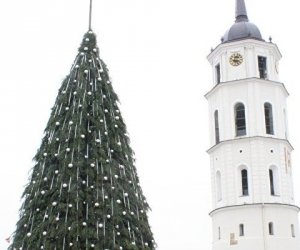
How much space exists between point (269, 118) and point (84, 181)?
26854 mm

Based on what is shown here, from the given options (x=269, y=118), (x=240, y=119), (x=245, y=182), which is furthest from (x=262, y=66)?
(x=245, y=182)

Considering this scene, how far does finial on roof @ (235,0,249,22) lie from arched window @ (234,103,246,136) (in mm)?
6594

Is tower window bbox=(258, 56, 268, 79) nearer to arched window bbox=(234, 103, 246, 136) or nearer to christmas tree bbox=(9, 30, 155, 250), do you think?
arched window bbox=(234, 103, 246, 136)

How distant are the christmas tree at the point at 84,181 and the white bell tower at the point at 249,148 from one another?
23.2 meters

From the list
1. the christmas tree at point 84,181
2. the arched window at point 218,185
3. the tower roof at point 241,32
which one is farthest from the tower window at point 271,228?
the christmas tree at point 84,181

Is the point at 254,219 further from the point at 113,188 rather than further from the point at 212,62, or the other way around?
the point at 113,188

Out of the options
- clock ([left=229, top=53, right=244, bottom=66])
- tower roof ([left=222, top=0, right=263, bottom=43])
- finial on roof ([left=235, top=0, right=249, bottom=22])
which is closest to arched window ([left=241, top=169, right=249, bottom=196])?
clock ([left=229, top=53, right=244, bottom=66])

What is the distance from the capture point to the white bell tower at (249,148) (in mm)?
31828

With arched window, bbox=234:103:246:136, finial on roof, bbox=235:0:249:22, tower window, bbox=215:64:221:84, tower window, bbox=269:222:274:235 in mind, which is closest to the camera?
tower window, bbox=269:222:274:235

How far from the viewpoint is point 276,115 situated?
113 feet

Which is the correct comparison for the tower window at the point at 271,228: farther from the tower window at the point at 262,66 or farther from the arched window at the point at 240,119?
the tower window at the point at 262,66

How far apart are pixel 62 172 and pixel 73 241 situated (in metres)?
1.11

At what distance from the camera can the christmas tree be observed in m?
8.78

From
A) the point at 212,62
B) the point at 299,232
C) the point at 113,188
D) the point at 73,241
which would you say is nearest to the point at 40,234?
the point at 73,241
